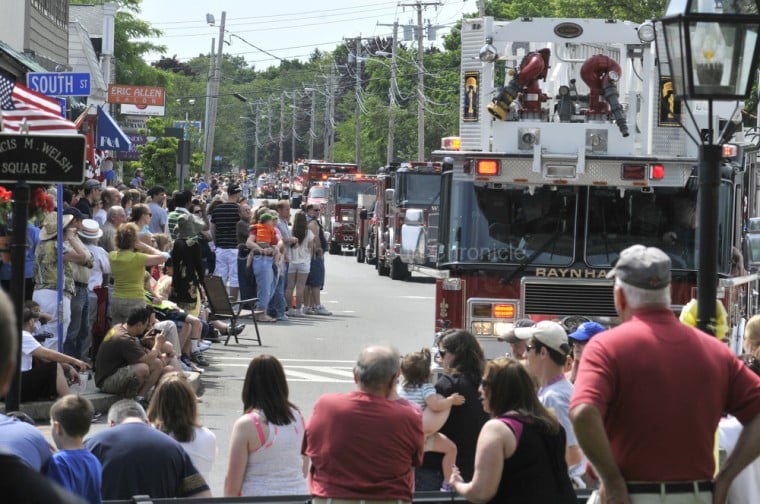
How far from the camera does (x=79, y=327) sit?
14656 mm

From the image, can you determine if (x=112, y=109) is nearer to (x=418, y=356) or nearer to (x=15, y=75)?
(x=15, y=75)

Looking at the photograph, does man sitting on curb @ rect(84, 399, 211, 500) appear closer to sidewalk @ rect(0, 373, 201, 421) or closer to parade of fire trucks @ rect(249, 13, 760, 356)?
sidewalk @ rect(0, 373, 201, 421)

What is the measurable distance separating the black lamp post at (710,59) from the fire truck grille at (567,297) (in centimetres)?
598

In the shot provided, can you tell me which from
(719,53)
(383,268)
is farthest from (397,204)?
(719,53)

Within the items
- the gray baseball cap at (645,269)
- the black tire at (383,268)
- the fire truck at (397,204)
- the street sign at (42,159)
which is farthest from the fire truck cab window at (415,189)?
the gray baseball cap at (645,269)

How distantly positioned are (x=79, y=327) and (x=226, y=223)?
7674mm

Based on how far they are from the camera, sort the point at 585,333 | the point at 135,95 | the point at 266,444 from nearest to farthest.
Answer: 1. the point at 266,444
2. the point at 585,333
3. the point at 135,95

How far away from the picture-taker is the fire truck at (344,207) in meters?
47.1

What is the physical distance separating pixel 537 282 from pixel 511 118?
166 cm

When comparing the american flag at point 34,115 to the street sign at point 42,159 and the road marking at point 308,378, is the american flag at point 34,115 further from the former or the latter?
the road marking at point 308,378

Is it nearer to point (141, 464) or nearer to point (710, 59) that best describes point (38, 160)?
point (141, 464)

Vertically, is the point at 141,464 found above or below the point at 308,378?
above

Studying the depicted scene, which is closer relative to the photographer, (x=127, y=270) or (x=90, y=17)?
(x=127, y=270)

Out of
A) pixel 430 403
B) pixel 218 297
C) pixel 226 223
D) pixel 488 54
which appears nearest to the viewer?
pixel 430 403
